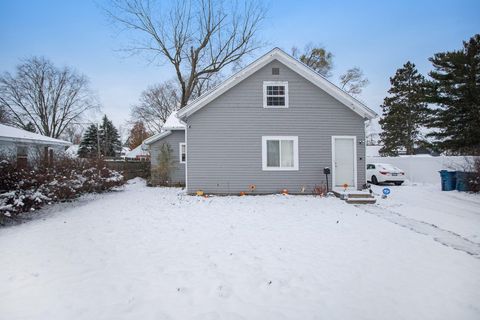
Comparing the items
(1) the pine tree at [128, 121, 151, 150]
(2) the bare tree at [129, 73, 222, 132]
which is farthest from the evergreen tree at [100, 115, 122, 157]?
(2) the bare tree at [129, 73, 222, 132]

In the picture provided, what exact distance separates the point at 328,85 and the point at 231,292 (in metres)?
10.0

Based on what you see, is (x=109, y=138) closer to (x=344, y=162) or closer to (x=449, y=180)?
(x=344, y=162)

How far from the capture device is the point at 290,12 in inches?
574

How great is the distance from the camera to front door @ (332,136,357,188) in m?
11.4

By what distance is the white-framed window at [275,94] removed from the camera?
1136cm

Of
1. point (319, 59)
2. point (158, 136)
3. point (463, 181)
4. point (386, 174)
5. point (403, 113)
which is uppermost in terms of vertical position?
point (319, 59)

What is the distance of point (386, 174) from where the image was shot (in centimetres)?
1530

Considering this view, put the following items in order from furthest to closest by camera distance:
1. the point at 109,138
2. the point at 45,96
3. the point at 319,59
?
the point at 109,138
the point at 45,96
the point at 319,59

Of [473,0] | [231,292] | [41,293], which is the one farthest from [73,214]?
[473,0]

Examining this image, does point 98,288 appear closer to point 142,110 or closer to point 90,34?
point 90,34

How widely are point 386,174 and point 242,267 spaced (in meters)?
14.3

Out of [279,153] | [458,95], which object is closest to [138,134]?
[279,153]

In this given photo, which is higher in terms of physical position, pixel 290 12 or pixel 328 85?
pixel 290 12

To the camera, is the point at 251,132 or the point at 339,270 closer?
the point at 339,270
